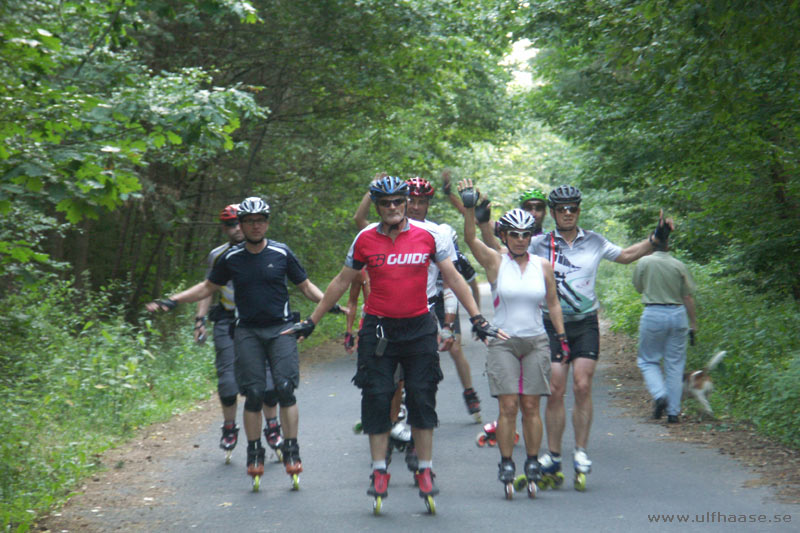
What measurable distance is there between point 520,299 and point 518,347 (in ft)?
1.14

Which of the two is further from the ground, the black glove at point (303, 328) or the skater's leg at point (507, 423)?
the black glove at point (303, 328)

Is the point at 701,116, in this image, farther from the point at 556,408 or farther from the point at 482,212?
the point at 556,408

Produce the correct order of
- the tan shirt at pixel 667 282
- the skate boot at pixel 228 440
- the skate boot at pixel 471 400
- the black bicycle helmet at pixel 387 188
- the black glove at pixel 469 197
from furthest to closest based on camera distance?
the tan shirt at pixel 667 282, the skate boot at pixel 471 400, the skate boot at pixel 228 440, the black glove at pixel 469 197, the black bicycle helmet at pixel 387 188

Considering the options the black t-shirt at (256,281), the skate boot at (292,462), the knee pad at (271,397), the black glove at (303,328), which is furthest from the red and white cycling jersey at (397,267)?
the knee pad at (271,397)

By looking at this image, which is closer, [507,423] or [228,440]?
[507,423]

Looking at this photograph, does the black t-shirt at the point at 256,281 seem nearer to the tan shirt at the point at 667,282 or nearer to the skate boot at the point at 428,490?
the skate boot at the point at 428,490

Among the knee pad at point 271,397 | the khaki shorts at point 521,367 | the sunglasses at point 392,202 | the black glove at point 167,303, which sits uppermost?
the sunglasses at point 392,202

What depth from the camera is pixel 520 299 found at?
658 cm

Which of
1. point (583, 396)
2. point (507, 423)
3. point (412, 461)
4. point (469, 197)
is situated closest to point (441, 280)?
point (469, 197)

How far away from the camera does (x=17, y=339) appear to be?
1138 centimetres

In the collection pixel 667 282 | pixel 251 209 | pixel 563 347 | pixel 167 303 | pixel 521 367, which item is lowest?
pixel 521 367

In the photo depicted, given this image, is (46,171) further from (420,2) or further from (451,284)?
(420,2)

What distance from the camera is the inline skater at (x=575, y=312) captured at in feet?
22.7

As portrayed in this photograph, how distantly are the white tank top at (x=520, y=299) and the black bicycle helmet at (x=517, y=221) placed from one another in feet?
0.86
